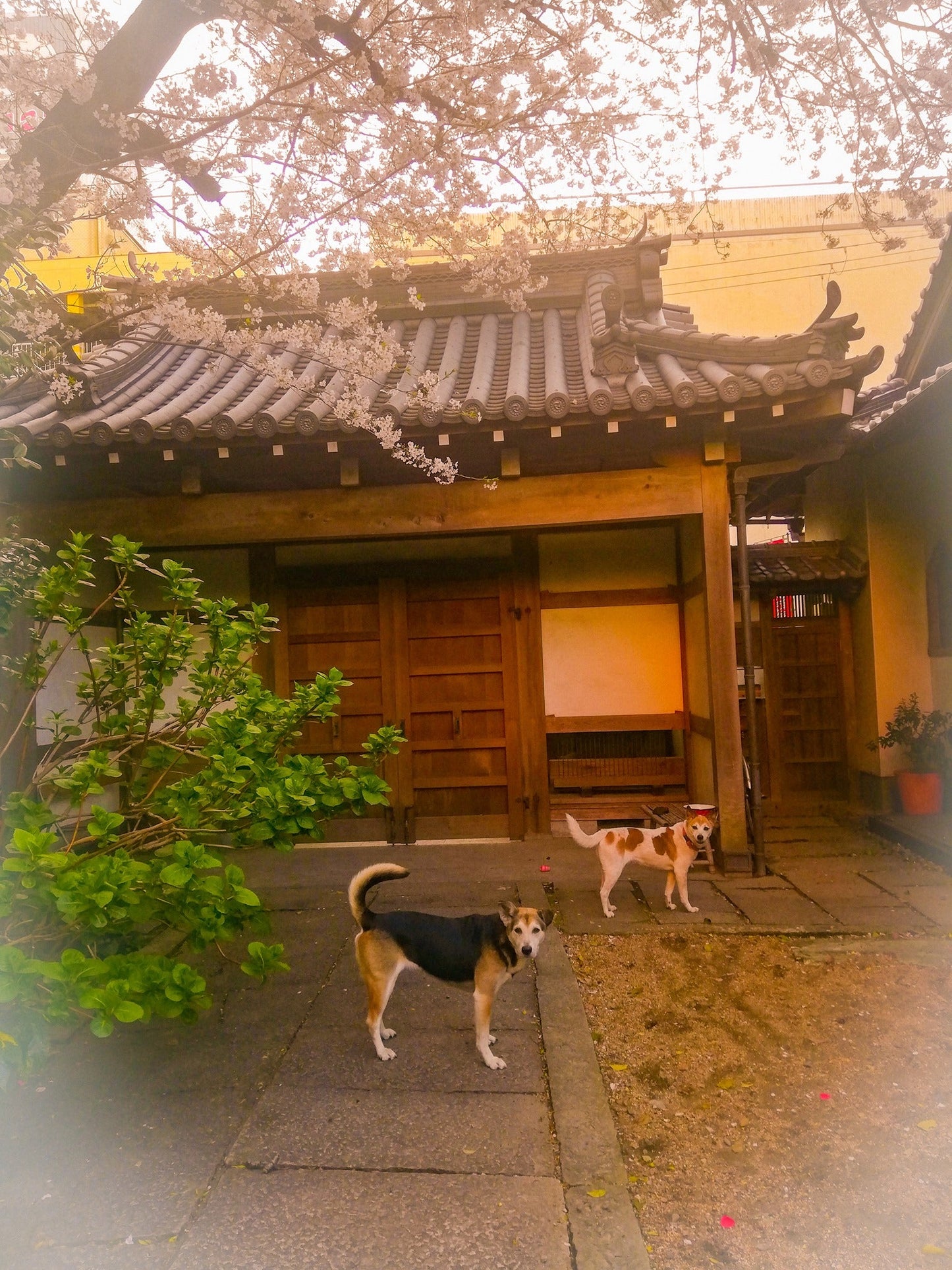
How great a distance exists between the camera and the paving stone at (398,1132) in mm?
2617

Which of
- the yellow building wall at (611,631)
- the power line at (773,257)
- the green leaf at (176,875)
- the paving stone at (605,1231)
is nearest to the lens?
the paving stone at (605,1231)

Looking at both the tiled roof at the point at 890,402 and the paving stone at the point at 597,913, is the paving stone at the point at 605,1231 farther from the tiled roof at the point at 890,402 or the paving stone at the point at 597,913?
the tiled roof at the point at 890,402

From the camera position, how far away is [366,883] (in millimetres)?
3309

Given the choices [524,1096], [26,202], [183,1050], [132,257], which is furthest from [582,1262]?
[132,257]

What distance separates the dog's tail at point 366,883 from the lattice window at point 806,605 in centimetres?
627

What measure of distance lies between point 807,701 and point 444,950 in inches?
245

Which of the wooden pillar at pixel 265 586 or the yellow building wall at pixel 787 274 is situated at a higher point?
the yellow building wall at pixel 787 274

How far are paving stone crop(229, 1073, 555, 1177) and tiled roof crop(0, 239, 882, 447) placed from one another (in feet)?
11.5

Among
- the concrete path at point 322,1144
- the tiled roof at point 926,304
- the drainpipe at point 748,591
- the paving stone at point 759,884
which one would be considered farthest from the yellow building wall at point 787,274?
the concrete path at point 322,1144

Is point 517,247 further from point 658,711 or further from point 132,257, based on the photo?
point 658,711

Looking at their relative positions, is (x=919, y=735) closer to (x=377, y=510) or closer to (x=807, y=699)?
(x=807, y=699)

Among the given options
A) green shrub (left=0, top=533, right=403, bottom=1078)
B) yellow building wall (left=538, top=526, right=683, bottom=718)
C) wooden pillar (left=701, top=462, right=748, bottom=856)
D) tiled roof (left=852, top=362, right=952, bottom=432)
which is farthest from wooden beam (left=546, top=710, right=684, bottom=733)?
green shrub (left=0, top=533, right=403, bottom=1078)

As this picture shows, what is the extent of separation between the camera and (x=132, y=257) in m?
3.85

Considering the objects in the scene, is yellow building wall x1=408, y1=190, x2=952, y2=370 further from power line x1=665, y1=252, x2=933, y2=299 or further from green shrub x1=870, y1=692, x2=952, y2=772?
green shrub x1=870, y1=692, x2=952, y2=772
